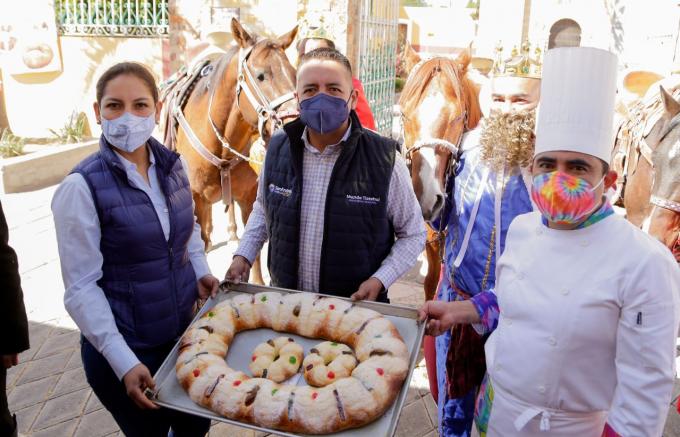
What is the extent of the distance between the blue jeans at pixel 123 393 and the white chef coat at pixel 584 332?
53.4 inches

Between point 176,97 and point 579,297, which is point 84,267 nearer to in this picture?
point 579,297

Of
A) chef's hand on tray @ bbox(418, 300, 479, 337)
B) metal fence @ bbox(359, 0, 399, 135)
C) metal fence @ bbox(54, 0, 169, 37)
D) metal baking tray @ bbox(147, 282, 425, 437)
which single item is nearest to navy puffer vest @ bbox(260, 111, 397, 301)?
metal baking tray @ bbox(147, 282, 425, 437)

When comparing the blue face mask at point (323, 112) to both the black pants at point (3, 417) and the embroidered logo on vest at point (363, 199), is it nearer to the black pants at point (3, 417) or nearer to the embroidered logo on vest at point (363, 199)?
the embroidered logo on vest at point (363, 199)

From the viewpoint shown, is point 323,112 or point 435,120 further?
point 435,120

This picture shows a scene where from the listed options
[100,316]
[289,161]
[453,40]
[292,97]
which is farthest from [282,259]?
[453,40]

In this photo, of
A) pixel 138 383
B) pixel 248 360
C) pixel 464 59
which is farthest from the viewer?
pixel 464 59

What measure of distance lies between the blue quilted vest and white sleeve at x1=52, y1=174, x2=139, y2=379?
50 mm

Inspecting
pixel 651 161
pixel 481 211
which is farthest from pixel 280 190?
pixel 651 161

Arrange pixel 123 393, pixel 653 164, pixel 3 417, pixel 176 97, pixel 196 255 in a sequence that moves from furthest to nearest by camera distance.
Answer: pixel 176 97
pixel 653 164
pixel 196 255
pixel 3 417
pixel 123 393

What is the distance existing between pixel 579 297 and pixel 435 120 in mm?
2030

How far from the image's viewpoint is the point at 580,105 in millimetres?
1766

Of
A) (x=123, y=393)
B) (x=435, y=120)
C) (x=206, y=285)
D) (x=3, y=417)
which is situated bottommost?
(x=3, y=417)

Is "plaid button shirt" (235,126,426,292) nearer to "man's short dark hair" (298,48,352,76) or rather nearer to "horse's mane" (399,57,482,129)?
"man's short dark hair" (298,48,352,76)

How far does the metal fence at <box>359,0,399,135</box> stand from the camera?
8562 mm
